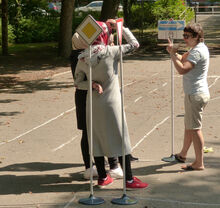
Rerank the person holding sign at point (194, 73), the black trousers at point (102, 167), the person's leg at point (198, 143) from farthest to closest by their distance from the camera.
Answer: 1. the person's leg at point (198, 143)
2. the person holding sign at point (194, 73)
3. the black trousers at point (102, 167)

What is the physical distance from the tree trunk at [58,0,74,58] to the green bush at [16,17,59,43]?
9.19 meters

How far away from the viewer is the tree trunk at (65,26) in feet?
71.5

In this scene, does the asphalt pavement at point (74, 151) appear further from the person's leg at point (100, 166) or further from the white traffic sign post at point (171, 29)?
the white traffic sign post at point (171, 29)

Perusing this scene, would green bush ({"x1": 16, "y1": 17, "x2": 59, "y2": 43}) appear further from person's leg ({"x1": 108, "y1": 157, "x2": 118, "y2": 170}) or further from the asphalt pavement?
person's leg ({"x1": 108, "y1": 157, "x2": 118, "y2": 170})

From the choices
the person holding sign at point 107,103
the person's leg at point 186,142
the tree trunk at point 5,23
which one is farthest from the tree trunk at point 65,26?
the person holding sign at point 107,103

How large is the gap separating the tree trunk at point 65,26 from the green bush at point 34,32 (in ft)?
30.1

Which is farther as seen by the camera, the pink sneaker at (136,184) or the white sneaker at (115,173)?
the white sneaker at (115,173)

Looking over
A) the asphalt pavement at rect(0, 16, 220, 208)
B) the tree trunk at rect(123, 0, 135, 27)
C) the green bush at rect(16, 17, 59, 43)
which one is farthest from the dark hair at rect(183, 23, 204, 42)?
the tree trunk at rect(123, 0, 135, 27)

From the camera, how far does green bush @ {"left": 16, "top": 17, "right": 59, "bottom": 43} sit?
102 ft

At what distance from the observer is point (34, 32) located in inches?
1243

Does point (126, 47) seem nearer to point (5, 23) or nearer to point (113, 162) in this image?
point (113, 162)

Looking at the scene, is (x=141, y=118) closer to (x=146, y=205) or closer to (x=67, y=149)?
(x=67, y=149)

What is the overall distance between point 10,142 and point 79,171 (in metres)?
2.26

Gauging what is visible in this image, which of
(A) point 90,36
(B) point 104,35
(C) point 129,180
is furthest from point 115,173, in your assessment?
(A) point 90,36
